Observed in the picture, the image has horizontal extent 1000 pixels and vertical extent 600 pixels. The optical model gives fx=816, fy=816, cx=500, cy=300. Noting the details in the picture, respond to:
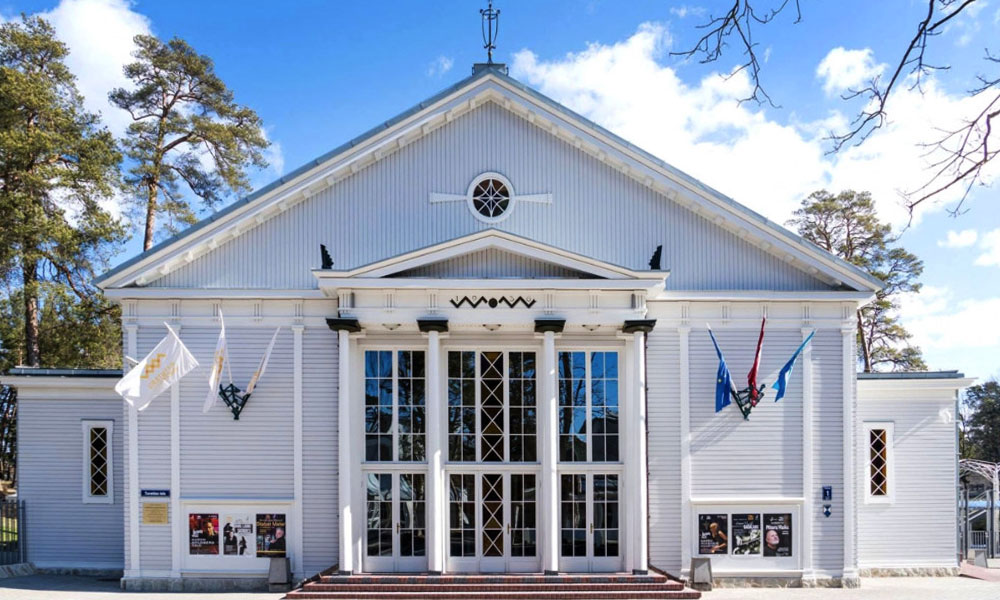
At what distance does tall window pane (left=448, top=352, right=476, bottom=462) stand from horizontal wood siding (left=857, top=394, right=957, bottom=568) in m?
8.19

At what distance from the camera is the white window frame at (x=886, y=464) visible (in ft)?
55.8

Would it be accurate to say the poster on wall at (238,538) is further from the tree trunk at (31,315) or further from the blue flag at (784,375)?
the tree trunk at (31,315)

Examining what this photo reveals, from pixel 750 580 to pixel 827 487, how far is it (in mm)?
2361

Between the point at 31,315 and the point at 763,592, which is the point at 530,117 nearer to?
the point at 763,592

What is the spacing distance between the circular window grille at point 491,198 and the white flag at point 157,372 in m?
6.26

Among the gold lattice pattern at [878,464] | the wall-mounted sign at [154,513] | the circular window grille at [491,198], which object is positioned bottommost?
the wall-mounted sign at [154,513]

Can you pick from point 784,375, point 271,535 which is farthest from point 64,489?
point 784,375

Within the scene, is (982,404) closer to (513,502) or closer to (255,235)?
(513,502)

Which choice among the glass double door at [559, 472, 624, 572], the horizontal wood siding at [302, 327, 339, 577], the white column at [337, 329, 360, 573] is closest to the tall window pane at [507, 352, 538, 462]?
the glass double door at [559, 472, 624, 572]

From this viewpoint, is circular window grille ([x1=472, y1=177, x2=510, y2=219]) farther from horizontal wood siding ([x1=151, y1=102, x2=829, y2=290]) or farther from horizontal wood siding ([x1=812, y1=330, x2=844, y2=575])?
horizontal wood siding ([x1=812, y1=330, x2=844, y2=575])

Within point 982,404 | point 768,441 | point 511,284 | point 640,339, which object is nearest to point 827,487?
point 768,441

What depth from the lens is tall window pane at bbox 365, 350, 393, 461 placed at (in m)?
15.9

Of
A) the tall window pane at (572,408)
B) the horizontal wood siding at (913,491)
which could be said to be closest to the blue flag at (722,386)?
the tall window pane at (572,408)

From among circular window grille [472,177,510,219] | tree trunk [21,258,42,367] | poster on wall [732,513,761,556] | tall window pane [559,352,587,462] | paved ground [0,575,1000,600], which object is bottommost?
paved ground [0,575,1000,600]
